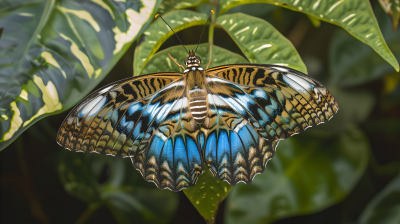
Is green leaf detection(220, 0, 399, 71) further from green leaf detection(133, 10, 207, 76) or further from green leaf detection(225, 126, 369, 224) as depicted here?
green leaf detection(225, 126, 369, 224)

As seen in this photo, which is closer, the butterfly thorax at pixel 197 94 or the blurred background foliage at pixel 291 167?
the butterfly thorax at pixel 197 94

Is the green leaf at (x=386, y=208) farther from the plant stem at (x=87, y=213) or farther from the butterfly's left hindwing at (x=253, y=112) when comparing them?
the plant stem at (x=87, y=213)

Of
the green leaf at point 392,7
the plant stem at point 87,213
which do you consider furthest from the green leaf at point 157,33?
the plant stem at point 87,213

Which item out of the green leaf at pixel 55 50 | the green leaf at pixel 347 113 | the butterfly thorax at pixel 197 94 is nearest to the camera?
the green leaf at pixel 55 50

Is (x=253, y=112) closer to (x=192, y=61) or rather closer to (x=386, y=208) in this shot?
(x=192, y=61)

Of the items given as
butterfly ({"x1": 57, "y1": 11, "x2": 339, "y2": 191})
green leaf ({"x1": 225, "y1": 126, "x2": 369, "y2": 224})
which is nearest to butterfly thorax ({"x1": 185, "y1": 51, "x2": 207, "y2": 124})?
butterfly ({"x1": 57, "y1": 11, "x2": 339, "y2": 191})

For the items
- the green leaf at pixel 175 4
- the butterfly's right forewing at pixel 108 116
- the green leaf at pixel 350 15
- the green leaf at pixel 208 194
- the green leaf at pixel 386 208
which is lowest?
the green leaf at pixel 386 208

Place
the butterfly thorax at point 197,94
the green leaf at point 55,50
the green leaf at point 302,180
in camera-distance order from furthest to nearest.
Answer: the green leaf at point 302,180
the butterfly thorax at point 197,94
the green leaf at point 55,50

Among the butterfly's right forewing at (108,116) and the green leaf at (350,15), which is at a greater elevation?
the green leaf at (350,15)
